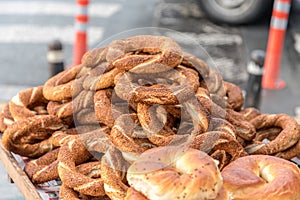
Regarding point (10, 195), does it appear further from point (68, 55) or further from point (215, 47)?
point (215, 47)

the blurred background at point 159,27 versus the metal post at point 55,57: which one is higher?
the metal post at point 55,57

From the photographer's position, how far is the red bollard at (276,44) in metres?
→ 5.86

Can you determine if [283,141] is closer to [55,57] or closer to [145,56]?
[145,56]

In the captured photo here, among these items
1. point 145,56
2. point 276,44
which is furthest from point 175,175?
point 276,44

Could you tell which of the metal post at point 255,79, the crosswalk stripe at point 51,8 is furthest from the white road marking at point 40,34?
the metal post at point 255,79

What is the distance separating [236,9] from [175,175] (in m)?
5.69

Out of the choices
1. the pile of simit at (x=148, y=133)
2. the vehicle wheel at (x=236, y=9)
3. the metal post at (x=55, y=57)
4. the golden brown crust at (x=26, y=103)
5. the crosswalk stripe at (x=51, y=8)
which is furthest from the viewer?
the crosswalk stripe at (x=51, y=8)

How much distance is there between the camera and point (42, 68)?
659cm

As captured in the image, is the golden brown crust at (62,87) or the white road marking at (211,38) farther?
the white road marking at (211,38)

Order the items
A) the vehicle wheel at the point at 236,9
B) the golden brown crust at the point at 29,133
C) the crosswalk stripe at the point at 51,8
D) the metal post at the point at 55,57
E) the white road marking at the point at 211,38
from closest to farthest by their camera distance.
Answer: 1. the golden brown crust at the point at 29,133
2. the metal post at the point at 55,57
3. the white road marking at the point at 211,38
4. the vehicle wheel at the point at 236,9
5. the crosswalk stripe at the point at 51,8

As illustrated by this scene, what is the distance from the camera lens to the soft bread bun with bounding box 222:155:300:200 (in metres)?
2.20

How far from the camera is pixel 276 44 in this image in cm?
605

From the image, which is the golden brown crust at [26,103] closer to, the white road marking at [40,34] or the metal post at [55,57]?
the metal post at [55,57]

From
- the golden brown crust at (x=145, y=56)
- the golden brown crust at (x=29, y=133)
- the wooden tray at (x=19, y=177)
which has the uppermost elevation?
the golden brown crust at (x=145, y=56)
